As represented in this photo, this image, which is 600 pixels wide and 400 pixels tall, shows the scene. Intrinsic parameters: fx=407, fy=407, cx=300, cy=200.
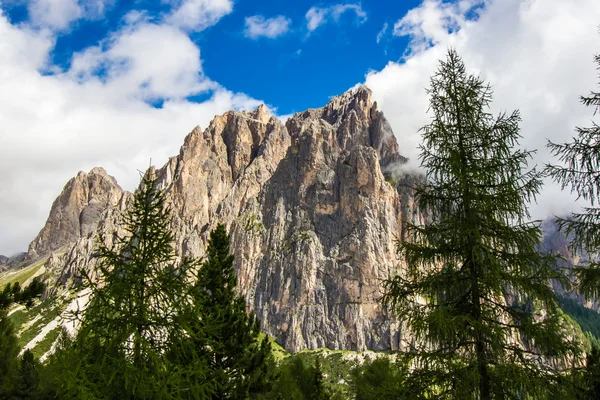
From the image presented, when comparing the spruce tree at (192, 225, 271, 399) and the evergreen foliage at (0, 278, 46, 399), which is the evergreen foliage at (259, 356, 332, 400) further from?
the evergreen foliage at (0, 278, 46, 399)

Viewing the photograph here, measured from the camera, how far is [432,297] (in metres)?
11.8

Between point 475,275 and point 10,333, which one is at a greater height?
point 475,275

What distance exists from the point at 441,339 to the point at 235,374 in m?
14.0

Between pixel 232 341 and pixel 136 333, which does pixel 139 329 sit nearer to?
pixel 136 333

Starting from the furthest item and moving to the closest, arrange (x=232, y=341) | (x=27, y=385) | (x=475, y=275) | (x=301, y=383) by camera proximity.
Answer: (x=301, y=383)
(x=27, y=385)
(x=232, y=341)
(x=475, y=275)

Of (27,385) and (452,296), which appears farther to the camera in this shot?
(27,385)

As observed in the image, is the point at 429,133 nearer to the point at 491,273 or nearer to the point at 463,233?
the point at 463,233

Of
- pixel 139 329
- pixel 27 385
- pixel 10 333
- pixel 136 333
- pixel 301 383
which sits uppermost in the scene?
pixel 139 329

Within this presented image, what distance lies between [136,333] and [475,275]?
32.4 feet

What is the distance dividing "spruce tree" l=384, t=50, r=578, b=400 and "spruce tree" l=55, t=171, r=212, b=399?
656 cm

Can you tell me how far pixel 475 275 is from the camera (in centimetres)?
1138

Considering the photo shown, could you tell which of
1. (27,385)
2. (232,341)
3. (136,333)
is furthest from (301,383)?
(136,333)

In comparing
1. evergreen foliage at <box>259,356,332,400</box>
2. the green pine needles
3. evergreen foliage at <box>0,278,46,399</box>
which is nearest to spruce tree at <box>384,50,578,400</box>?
the green pine needles

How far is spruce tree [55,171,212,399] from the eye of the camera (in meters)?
11.5
